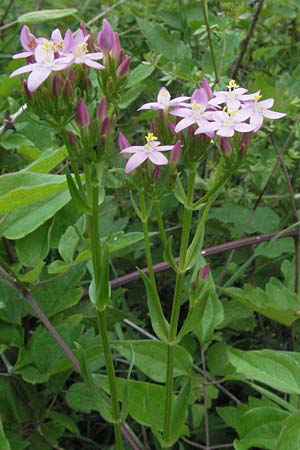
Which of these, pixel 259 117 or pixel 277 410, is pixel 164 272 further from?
pixel 259 117

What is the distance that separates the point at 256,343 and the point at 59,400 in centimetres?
60

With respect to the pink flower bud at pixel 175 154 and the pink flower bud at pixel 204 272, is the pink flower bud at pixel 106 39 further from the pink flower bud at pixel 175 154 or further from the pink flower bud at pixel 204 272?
the pink flower bud at pixel 204 272

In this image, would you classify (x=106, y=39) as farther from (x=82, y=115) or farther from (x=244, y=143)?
(x=244, y=143)

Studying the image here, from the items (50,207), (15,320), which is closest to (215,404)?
(15,320)

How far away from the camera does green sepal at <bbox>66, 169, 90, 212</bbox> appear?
107 centimetres

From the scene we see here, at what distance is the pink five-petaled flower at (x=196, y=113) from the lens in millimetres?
1133

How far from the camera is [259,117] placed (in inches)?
46.1

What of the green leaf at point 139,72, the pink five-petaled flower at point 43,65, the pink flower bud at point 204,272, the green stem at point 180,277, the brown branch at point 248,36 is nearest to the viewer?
the pink five-petaled flower at point 43,65

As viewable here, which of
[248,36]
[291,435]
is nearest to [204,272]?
[291,435]

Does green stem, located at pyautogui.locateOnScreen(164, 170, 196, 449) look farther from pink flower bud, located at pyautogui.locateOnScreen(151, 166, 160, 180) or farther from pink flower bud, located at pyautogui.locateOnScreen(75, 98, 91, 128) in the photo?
pink flower bud, located at pyautogui.locateOnScreen(75, 98, 91, 128)

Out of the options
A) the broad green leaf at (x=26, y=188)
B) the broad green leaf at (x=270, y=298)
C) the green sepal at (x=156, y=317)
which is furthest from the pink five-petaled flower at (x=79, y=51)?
the broad green leaf at (x=270, y=298)

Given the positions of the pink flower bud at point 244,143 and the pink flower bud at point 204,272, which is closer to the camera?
the pink flower bud at point 244,143

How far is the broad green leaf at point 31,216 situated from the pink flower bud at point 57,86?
39 centimetres

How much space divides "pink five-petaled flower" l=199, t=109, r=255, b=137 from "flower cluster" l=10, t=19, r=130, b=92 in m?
0.19
